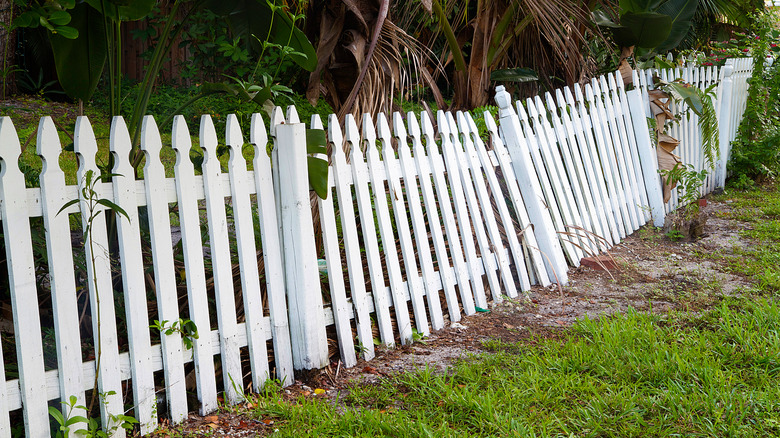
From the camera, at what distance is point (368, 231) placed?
3.12 meters

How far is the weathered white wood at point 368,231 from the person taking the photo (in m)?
3.08

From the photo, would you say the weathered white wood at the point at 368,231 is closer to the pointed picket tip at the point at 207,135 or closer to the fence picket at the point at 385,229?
the fence picket at the point at 385,229

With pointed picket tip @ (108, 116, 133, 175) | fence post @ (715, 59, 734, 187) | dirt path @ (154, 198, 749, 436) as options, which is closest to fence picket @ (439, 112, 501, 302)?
dirt path @ (154, 198, 749, 436)

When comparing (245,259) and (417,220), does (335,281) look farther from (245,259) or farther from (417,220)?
(417,220)

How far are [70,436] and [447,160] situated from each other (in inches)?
88.3

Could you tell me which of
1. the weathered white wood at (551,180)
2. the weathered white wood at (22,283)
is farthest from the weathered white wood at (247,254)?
the weathered white wood at (551,180)

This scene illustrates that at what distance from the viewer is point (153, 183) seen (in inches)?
94.8

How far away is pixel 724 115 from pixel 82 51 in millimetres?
6553

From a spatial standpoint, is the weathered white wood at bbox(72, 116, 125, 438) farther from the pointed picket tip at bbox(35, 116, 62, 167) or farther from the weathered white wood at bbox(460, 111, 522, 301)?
the weathered white wood at bbox(460, 111, 522, 301)

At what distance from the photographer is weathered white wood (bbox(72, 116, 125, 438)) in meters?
2.24

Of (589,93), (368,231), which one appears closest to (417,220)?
(368,231)

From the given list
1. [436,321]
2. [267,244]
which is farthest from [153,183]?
[436,321]

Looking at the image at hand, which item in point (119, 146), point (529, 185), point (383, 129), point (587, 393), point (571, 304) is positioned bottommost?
point (587, 393)

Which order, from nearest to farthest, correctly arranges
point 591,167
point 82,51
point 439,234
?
point 82,51 → point 439,234 → point 591,167
